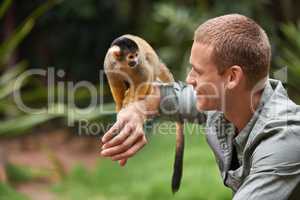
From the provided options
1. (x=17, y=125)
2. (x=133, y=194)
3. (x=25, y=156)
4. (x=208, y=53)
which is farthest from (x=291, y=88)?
(x=25, y=156)

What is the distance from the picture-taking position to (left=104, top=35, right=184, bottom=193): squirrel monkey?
734 millimetres

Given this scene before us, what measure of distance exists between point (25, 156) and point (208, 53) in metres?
3.01

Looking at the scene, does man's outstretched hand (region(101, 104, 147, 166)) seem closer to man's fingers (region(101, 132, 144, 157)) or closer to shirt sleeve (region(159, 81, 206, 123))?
man's fingers (region(101, 132, 144, 157))

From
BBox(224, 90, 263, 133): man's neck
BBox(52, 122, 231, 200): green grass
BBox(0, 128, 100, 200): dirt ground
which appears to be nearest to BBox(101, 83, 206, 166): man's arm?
BBox(224, 90, 263, 133): man's neck

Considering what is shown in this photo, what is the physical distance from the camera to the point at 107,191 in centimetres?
244

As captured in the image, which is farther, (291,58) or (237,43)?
(291,58)

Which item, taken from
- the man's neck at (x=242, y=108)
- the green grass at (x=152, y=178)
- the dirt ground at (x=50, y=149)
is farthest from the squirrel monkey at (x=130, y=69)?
the dirt ground at (x=50, y=149)

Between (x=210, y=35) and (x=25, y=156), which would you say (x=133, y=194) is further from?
(x=210, y=35)

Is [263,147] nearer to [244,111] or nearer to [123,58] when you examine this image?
[244,111]

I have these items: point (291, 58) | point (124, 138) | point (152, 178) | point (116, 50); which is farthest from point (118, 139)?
point (291, 58)

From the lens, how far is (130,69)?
0.76m

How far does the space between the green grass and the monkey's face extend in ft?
3.72

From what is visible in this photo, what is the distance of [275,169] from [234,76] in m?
0.11

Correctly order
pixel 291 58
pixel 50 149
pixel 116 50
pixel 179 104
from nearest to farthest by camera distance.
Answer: pixel 116 50 < pixel 179 104 < pixel 291 58 < pixel 50 149
